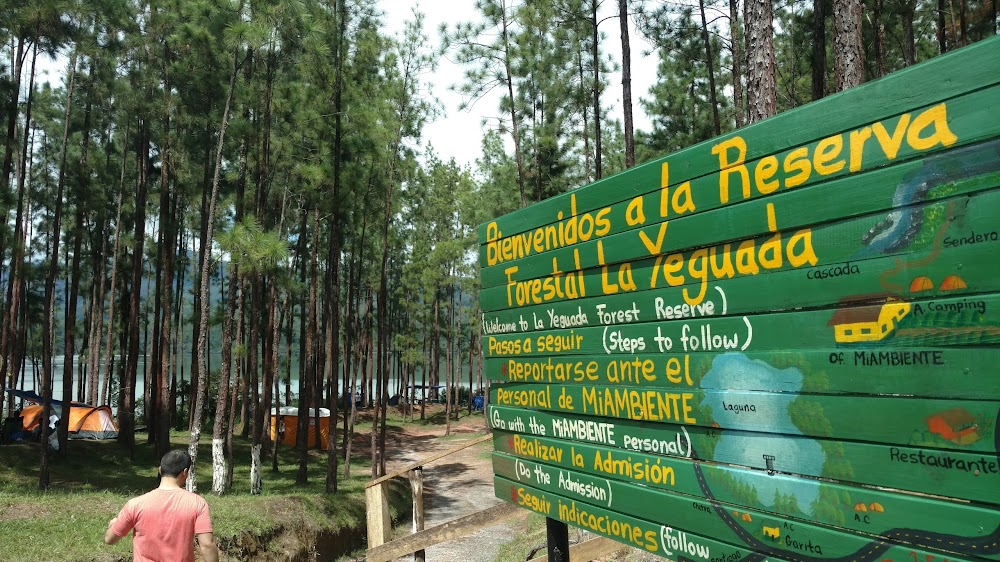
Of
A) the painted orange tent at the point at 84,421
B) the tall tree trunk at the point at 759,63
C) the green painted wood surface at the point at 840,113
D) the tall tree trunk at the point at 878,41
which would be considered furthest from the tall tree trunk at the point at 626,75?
the painted orange tent at the point at 84,421

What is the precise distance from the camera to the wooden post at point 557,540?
4.32m

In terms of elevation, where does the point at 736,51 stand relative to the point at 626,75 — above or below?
above

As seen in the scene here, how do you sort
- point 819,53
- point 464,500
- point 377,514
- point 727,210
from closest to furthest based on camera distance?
point 727,210 → point 377,514 → point 819,53 → point 464,500

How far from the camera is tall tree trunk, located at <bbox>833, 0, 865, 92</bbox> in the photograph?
6.97m

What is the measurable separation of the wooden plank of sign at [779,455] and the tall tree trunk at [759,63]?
471cm

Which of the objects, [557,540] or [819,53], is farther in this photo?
[819,53]

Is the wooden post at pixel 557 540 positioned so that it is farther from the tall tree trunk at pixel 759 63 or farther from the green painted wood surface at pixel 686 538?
the tall tree trunk at pixel 759 63

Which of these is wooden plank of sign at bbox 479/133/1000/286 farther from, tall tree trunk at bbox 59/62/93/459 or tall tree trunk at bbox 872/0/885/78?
tall tree trunk at bbox 59/62/93/459

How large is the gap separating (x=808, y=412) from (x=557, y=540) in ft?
7.79

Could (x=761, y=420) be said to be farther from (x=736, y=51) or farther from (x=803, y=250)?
(x=736, y=51)

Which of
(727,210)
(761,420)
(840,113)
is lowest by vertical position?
(761,420)

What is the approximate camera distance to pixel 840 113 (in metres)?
2.40

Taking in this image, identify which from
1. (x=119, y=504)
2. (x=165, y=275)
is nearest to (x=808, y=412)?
(x=119, y=504)

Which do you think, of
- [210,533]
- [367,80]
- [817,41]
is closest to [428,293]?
[367,80]
